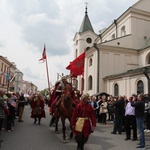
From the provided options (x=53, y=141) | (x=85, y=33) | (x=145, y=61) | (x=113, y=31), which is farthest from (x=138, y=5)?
(x=53, y=141)

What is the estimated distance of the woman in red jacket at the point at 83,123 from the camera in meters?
5.53

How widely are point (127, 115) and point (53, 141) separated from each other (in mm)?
3443

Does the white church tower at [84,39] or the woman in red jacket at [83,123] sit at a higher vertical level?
the white church tower at [84,39]

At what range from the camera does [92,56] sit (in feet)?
96.3

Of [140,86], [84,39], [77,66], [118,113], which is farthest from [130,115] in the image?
[84,39]

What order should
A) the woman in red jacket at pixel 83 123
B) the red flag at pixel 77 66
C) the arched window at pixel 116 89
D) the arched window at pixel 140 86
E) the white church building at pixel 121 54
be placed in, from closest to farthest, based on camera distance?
the woman in red jacket at pixel 83 123 < the red flag at pixel 77 66 < the arched window at pixel 140 86 < the arched window at pixel 116 89 < the white church building at pixel 121 54

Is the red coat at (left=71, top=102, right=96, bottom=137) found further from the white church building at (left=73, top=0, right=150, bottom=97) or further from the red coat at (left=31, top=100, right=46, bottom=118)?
the white church building at (left=73, top=0, right=150, bottom=97)

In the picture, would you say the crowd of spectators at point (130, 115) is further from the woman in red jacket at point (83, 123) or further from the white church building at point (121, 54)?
the white church building at point (121, 54)

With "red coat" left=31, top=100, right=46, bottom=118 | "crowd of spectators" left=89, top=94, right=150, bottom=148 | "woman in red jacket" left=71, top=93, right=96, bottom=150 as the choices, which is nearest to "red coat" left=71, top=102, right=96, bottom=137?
"woman in red jacket" left=71, top=93, right=96, bottom=150

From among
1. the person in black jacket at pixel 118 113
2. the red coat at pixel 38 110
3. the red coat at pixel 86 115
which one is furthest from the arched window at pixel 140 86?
the red coat at pixel 86 115

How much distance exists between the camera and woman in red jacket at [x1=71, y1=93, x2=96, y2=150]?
5527 mm

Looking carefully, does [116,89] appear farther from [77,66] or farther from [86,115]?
[86,115]

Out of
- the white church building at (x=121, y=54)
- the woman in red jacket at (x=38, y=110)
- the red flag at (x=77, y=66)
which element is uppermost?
the white church building at (x=121, y=54)

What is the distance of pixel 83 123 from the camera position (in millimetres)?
5543
